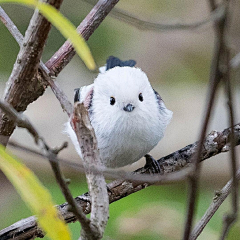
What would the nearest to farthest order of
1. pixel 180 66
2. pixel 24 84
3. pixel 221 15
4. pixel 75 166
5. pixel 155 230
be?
pixel 221 15 < pixel 75 166 < pixel 24 84 < pixel 155 230 < pixel 180 66

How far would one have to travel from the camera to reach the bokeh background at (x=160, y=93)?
2.40 meters

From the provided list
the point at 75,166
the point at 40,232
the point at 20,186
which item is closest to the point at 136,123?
the point at 40,232

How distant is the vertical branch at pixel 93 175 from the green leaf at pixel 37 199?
0.13 meters

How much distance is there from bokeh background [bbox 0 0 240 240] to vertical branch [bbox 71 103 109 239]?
5.02 feet

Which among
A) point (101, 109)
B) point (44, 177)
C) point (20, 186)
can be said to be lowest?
point (20, 186)

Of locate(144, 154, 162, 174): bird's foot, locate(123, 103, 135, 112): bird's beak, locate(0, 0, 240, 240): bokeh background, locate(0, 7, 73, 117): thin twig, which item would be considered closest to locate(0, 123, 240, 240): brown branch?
locate(144, 154, 162, 174): bird's foot

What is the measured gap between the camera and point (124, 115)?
3.91ft

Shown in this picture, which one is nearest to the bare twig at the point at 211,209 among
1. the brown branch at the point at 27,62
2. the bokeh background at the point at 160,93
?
the brown branch at the point at 27,62

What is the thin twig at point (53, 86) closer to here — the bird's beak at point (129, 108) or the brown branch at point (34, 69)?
the brown branch at point (34, 69)

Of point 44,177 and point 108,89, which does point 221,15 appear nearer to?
point 108,89

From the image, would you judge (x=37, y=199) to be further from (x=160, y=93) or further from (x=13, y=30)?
(x=160, y=93)

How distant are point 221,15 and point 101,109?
850 millimetres

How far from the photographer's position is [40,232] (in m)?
1.06

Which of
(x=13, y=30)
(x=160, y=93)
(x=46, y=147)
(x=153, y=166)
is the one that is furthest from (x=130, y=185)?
(x=160, y=93)
